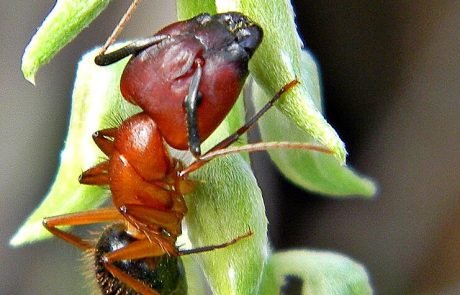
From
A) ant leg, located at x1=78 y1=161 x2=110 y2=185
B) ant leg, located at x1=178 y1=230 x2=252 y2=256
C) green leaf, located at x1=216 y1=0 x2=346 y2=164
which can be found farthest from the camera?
ant leg, located at x1=78 y1=161 x2=110 y2=185

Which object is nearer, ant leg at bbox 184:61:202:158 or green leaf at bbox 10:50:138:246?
ant leg at bbox 184:61:202:158

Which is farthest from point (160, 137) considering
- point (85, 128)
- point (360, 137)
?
point (360, 137)

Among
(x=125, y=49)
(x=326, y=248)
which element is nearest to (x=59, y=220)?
(x=125, y=49)

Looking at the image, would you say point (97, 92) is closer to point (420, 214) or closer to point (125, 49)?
point (125, 49)

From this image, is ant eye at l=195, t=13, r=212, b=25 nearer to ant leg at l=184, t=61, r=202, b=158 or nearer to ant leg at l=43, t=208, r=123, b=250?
ant leg at l=184, t=61, r=202, b=158

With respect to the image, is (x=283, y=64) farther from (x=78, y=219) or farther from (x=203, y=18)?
(x=78, y=219)

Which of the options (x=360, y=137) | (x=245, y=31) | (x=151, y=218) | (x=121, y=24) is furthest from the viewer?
(x=360, y=137)

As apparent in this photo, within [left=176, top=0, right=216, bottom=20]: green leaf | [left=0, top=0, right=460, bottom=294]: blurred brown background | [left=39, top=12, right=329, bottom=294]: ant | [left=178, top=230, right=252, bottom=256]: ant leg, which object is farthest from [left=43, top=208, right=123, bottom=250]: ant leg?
[left=0, top=0, right=460, bottom=294]: blurred brown background
